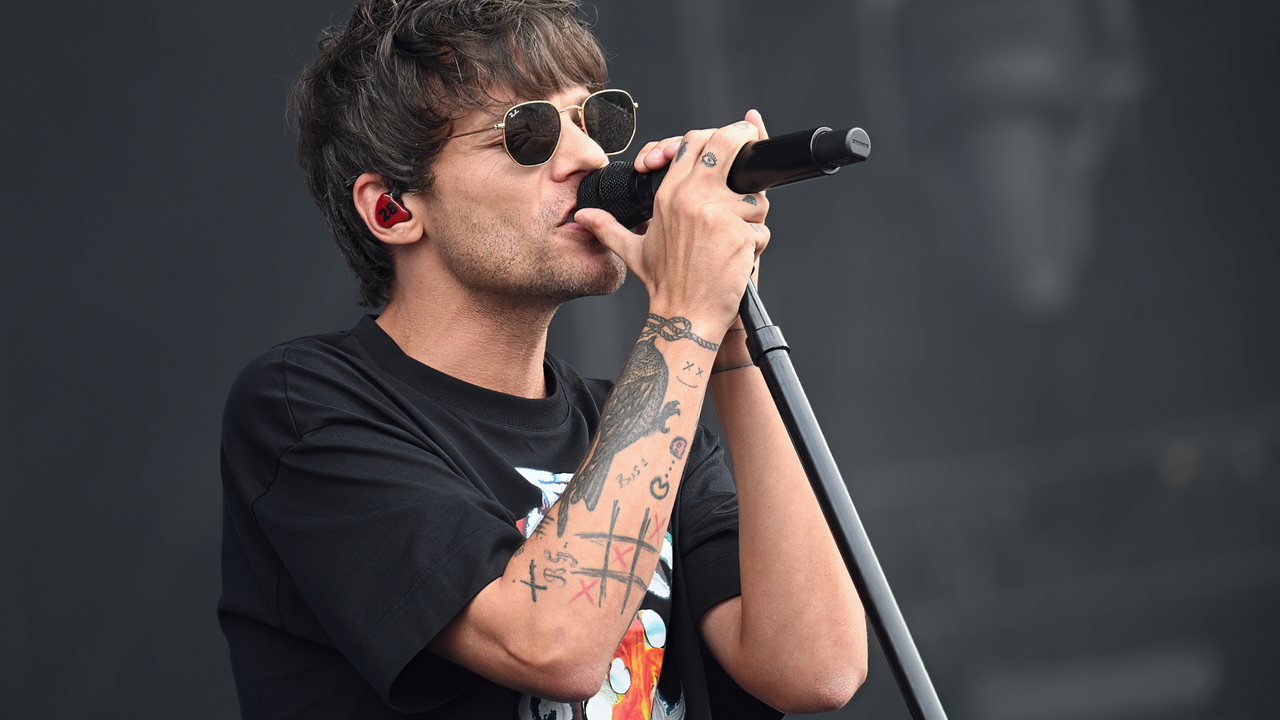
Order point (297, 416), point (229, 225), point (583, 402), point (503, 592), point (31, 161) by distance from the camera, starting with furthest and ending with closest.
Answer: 1. point (229, 225)
2. point (31, 161)
3. point (583, 402)
4. point (297, 416)
5. point (503, 592)

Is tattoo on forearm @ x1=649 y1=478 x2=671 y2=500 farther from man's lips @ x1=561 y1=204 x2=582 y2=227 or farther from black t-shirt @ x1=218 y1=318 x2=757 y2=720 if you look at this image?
man's lips @ x1=561 y1=204 x2=582 y2=227

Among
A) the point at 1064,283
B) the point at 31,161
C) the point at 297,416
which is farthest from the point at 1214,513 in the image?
the point at 31,161

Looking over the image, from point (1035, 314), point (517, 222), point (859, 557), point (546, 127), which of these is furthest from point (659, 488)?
point (1035, 314)

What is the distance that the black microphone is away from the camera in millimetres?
1025

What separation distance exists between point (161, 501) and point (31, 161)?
27.4 inches

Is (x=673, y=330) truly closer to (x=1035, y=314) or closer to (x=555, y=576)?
(x=555, y=576)

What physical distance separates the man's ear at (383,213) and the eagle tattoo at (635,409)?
53 cm

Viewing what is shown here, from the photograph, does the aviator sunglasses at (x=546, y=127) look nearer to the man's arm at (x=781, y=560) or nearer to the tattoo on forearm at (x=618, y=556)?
the man's arm at (x=781, y=560)

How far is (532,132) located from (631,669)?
74 centimetres

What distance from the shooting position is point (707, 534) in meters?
1.60

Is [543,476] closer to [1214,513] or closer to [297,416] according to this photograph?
[297,416]

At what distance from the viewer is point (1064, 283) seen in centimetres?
269

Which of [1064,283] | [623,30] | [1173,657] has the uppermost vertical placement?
[623,30]

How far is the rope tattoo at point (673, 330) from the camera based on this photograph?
120cm
